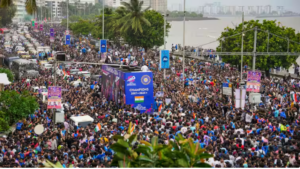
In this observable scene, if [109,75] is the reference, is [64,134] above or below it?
below

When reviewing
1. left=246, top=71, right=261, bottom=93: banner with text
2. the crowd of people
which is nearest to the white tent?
the crowd of people

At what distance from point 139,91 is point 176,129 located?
830 cm

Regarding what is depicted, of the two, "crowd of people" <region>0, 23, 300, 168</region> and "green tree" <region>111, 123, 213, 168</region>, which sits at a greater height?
"green tree" <region>111, 123, 213, 168</region>

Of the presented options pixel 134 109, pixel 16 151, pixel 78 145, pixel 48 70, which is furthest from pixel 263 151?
pixel 48 70

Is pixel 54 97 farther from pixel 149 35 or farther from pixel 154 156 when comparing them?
pixel 149 35

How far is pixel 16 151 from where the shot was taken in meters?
15.5

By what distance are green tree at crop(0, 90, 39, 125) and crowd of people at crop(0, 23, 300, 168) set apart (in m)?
0.52

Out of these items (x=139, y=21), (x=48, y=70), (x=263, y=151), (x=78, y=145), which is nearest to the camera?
(x=263, y=151)

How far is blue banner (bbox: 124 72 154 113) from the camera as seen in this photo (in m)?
25.9

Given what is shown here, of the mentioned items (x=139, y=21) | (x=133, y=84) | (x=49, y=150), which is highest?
(x=139, y=21)

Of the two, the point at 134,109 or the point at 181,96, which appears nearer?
the point at 134,109

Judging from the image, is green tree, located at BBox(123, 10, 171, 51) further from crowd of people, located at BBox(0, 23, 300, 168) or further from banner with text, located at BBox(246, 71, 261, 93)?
banner with text, located at BBox(246, 71, 261, 93)

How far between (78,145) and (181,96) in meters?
12.1

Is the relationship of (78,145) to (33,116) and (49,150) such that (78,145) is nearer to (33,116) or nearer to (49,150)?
(49,150)
